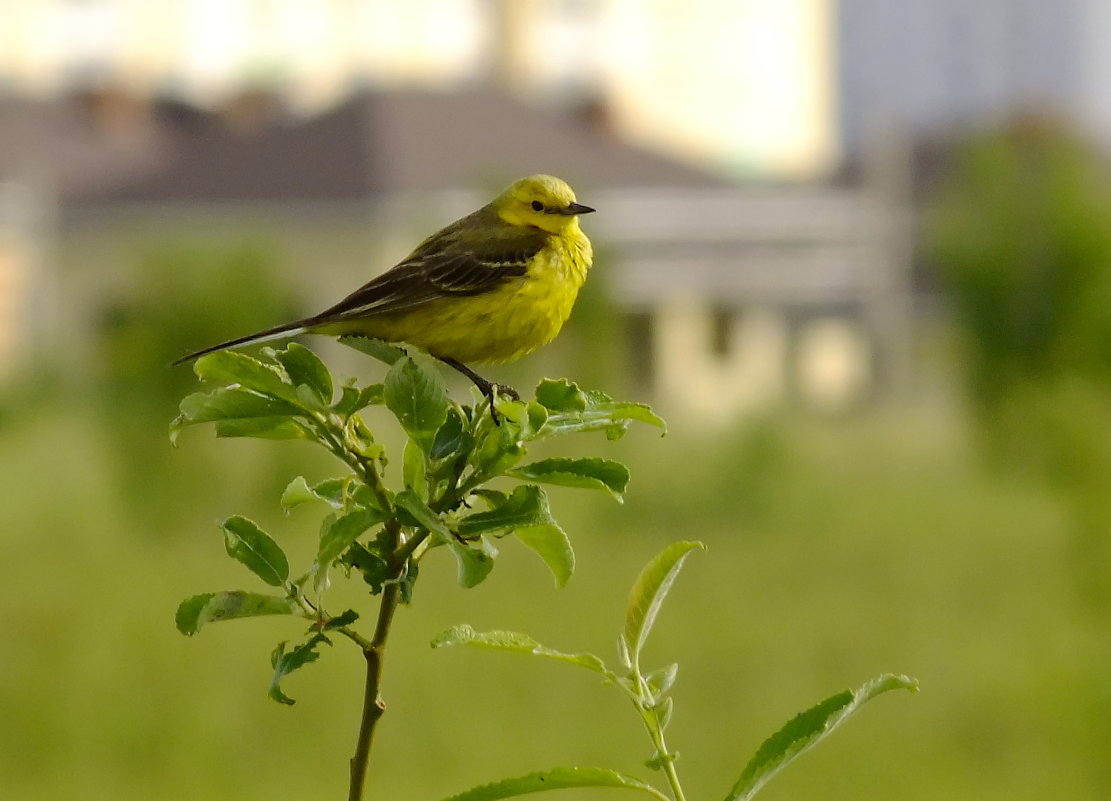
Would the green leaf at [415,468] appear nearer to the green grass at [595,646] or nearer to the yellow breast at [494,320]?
the yellow breast at [494,320]

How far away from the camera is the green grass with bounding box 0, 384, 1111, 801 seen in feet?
45.6

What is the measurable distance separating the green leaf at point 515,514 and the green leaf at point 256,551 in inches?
6.0

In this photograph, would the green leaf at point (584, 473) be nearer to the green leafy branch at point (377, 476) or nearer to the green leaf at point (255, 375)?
the green leafy branch at point (377, 476)

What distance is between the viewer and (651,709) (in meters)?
1.37

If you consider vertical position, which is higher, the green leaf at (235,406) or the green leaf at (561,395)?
the green leaf at (235,406)

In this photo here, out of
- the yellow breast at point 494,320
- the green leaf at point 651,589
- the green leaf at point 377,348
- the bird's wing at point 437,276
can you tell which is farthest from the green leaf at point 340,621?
the yellow breast at point 494,320

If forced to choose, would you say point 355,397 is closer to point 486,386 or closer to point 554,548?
point 554,548

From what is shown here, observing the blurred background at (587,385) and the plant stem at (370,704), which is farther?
the blurred background at (587,385)

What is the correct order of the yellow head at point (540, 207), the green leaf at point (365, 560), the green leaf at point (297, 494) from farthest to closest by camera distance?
1. the yellow head at point (540, 207)
2. the green leaf at point (297, 494)
3. the green leaf at point (365, 560)

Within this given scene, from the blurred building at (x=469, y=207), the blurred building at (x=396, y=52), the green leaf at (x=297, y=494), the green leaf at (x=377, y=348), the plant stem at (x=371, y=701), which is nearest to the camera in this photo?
the plant stem at (x=371, y=701)

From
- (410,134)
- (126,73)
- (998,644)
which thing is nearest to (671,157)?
(410,134)

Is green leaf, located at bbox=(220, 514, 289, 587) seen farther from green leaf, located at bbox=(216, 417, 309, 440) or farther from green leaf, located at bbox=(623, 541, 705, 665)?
green leaf, located at bbox=(623, 541, 705, 665)

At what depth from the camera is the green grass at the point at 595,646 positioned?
13.9 meters

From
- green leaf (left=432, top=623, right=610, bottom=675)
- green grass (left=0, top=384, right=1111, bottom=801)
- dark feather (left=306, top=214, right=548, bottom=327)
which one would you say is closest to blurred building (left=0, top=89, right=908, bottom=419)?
green grass (left=0, top=384, right=1111, bottom=801)
